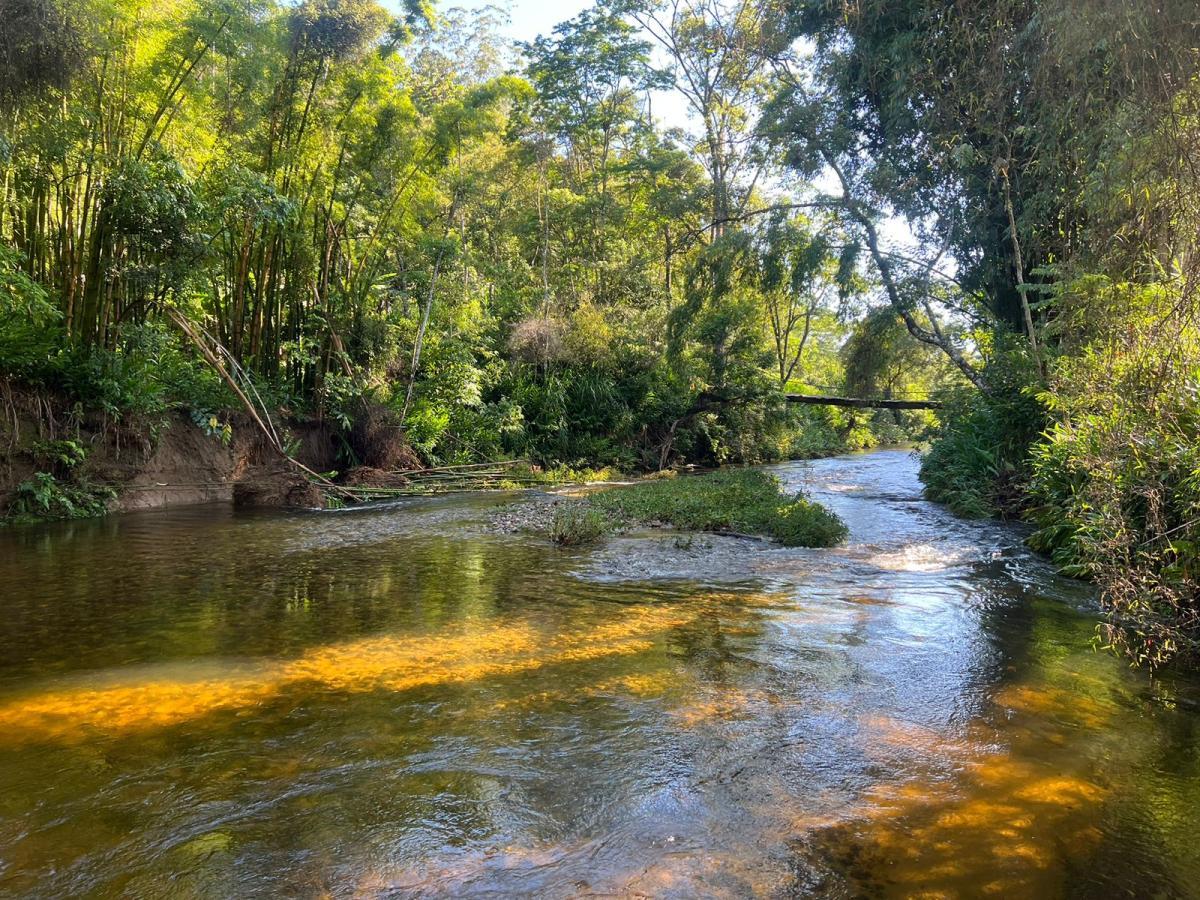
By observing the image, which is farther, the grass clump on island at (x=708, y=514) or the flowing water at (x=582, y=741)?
the grass clump on island at (x=708, y=514)

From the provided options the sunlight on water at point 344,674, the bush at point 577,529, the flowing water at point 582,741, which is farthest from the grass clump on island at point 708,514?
the sunlight on water at point 344,674

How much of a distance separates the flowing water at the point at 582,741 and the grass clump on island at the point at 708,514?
1.80 metres

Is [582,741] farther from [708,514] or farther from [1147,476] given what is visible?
[708,514]

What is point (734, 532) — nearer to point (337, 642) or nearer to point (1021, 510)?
point (1021, 510)

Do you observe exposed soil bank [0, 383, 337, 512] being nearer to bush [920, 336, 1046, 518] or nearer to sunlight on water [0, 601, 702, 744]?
sunlight on water [0, 601, 702, 744]

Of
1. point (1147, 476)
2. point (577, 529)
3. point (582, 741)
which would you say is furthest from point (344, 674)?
point (1147, 476)

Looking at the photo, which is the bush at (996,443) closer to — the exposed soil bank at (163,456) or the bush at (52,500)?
the exposed soil bank at (163,456)

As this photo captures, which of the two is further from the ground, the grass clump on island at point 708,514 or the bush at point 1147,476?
the bush at point 1147,476

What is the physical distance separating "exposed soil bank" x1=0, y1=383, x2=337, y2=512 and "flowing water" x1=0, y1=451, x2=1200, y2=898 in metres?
4.57

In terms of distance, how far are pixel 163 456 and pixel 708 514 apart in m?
9.30

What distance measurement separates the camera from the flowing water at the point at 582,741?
246 centimetres

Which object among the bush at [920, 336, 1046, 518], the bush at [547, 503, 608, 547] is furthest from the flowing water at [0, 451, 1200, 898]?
the bush at [920, 336, 1046, 518]

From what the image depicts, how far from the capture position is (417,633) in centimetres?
514

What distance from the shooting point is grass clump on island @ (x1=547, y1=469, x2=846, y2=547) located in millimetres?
8508
